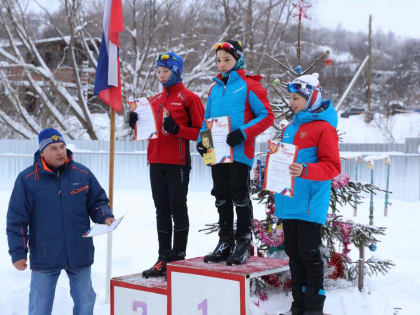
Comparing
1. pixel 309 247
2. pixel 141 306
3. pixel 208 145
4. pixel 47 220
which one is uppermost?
pixel 208 145

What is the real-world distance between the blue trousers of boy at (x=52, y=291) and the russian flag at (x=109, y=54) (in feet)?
5.96

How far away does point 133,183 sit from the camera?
11.9 m

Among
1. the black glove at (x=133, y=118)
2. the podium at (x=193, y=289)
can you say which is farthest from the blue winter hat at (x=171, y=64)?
the podium at (x=193, y=289)

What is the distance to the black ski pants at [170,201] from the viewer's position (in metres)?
4.04

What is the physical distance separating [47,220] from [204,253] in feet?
10.9

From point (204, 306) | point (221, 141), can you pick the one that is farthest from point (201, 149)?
point (204, 306)

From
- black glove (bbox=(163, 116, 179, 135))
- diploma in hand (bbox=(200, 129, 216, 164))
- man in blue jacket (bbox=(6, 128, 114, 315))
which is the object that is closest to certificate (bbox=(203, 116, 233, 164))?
diploma in hand (bbox=(200, 129, 216, 164))

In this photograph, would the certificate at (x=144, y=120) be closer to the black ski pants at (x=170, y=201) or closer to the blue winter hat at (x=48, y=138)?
the black ski pants at (x=170, y=201)

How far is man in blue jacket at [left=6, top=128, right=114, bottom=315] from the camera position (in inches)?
135

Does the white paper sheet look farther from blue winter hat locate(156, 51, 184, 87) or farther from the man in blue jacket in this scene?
blue winter hat locate(156, 51, 184, 87)

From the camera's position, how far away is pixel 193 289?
367cm

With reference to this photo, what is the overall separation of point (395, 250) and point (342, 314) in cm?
267

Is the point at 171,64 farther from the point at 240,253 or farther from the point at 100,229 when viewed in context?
the point at 240,253

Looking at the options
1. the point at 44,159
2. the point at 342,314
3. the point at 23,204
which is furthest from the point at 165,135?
the point at 342,314
